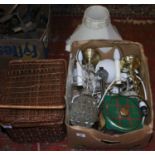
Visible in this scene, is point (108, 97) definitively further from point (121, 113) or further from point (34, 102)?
point (34, 102)

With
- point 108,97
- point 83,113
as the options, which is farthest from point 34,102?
point 108,97

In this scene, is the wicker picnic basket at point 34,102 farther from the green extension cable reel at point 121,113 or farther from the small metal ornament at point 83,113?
the green extension cable reel at point 121,113

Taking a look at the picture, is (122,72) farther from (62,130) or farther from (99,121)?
(62,130)

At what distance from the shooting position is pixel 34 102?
132cm

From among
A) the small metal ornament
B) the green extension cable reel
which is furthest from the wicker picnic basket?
the green extension cable reel

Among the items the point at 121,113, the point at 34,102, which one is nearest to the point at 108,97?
the point at 121,113

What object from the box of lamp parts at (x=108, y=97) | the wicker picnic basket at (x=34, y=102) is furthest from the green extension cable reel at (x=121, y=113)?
the wicker picnic basket at (x=34, y=102)

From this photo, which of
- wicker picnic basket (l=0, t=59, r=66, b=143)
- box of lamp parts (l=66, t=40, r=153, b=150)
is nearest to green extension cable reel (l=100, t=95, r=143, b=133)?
box of lamp parts (l=66, t=40, r=153, b=150)

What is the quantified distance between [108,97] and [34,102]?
337 millimetres

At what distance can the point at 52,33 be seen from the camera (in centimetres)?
195

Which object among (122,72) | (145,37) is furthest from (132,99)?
(145,37)

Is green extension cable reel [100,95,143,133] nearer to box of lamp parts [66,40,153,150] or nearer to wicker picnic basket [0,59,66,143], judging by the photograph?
box of lamp parts [66,40,153,150]

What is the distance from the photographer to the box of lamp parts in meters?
1.25

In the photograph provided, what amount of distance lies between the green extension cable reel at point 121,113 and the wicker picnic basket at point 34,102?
199 millimetres
